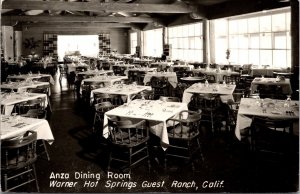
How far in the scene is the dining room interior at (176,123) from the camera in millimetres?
3455

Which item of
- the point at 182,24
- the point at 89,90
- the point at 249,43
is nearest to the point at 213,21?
the point at 249,43

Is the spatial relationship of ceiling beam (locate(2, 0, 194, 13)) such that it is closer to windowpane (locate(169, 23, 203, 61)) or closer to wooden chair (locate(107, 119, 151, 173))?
windowpane (locate(169, 23, 203, 61))

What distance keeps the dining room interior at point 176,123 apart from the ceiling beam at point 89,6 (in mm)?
35

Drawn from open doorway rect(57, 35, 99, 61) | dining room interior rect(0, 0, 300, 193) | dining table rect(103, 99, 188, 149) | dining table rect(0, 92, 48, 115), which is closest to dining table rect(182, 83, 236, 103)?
dining room interior rect(0, 0, 300, 193)

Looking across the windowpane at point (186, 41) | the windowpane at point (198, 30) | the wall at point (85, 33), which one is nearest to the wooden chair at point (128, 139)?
the windowpane at point (186, 41)

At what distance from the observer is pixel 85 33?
872 inches

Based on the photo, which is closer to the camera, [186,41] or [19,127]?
[19,127]

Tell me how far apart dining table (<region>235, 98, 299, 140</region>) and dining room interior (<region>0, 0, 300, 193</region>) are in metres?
0.01

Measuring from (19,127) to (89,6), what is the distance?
25.0ft

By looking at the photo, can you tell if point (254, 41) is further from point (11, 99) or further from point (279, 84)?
point (11, 99)

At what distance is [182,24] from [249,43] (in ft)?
12.9

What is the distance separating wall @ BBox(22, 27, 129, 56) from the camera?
21.4 metres

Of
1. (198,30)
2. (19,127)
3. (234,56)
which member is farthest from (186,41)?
(19,127)

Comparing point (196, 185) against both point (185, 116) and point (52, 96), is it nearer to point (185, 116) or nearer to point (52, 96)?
point (185, 116)
